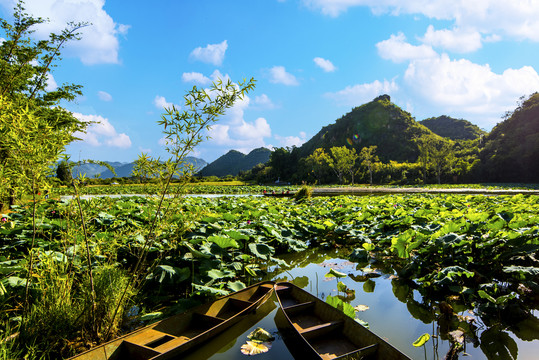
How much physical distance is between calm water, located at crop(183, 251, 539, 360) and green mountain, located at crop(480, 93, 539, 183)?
44277 millimetres

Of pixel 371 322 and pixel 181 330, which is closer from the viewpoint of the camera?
pixel 181 330

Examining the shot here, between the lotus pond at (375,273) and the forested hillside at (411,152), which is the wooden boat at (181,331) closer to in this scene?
the lotus pond at (375,273)

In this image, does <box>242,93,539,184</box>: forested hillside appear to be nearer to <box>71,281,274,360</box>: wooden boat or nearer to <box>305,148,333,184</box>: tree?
<box>305,148,333,184</box>: tree

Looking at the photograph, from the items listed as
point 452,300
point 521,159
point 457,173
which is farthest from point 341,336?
point 457,173

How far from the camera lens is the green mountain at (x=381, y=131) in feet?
223

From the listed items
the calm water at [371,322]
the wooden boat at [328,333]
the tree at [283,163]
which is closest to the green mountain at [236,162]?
the tree at [283,163]

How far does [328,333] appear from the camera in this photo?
2.67 m

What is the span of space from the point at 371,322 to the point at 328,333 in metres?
0.68

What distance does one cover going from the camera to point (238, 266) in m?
3.97

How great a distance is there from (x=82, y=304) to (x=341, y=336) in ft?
8.49

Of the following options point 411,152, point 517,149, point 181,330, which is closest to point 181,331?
point 181,330

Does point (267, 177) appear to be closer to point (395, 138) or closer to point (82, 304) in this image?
point (395, 138)

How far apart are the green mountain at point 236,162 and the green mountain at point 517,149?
122 metres

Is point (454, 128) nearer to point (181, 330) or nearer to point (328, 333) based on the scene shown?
point (328, 333)
